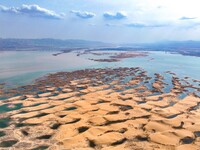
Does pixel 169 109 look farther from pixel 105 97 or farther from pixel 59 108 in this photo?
pixel 59 108

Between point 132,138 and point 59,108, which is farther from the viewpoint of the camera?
point 59,108

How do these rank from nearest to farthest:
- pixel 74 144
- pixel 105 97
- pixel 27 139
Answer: pixel 74 144
pixel 27 139
pixel 105 97

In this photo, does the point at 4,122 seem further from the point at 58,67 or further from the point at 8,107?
the point at 58,67

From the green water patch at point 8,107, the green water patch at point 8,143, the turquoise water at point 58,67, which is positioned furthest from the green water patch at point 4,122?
the turquoise water at point 58,67

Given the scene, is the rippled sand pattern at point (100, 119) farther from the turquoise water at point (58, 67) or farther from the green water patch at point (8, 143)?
the turquoise water at point (58, 67)

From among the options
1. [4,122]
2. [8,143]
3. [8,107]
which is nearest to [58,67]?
[8,107]

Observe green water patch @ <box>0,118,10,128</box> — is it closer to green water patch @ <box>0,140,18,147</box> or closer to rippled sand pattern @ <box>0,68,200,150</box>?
rippled sand pattern @ <box>0,68,200,150</box>

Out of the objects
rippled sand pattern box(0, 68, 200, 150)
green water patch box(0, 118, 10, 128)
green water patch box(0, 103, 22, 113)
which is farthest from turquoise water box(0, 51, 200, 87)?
green water patch box(0, 118, 10, 128)

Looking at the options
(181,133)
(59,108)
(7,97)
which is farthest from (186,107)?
(7,97)
